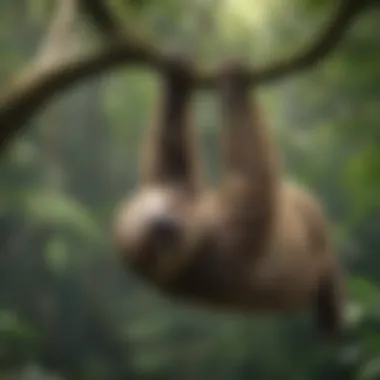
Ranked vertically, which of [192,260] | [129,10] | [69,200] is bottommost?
[192,260]

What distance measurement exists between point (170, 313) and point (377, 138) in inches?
14.8

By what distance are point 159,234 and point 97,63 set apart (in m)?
0.22

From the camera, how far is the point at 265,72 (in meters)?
0.79

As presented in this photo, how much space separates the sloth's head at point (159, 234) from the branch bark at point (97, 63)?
0.18 m

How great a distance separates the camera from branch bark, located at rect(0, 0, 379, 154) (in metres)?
0.73

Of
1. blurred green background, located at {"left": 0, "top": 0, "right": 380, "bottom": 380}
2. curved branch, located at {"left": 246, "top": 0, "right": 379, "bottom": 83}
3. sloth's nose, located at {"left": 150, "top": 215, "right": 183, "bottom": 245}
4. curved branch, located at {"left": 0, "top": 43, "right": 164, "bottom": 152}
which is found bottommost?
curved branch, located at {"left": 0, "top": 43, "right": 164, "bottom": 152}

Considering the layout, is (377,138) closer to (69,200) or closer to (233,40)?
(233,40)

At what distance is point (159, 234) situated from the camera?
929 mm

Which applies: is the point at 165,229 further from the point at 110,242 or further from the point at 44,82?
the point at 110,242

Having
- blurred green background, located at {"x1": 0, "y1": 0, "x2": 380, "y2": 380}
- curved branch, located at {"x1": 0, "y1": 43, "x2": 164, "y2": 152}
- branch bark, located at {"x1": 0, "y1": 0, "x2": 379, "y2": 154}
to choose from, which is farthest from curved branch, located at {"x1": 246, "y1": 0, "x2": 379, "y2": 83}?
blurred green background, located at {"x1": 0, "y1": 0, "x2": 380, "y2": 380}

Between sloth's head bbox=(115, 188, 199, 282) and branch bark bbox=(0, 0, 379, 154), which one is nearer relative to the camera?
branch bark bbox=(0, 0, 379, 154)

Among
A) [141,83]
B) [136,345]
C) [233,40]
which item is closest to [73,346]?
[136,345]

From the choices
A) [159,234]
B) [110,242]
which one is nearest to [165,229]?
[159,234]

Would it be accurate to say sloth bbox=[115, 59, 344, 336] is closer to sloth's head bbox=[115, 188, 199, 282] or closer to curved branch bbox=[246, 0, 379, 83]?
sloth's head bbox=[115, 188, 199, 282]
